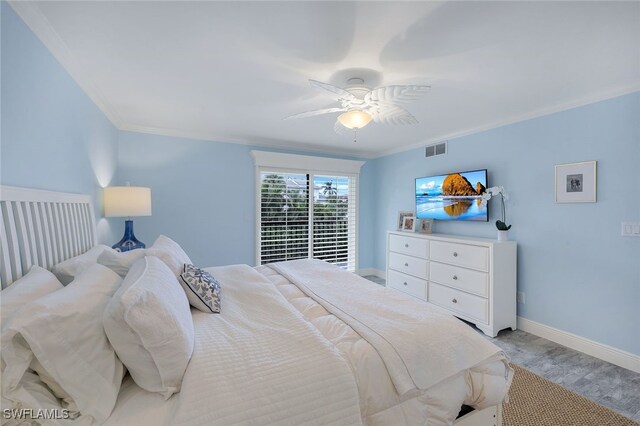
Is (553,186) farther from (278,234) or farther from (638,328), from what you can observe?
(278,234)

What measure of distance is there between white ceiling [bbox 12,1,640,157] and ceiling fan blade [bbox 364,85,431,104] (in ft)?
0.65

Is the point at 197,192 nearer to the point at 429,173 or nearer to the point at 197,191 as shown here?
the point at 197,191

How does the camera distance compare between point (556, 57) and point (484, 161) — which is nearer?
point (556, 57)

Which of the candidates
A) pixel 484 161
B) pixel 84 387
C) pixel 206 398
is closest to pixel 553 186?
pixel 484 161

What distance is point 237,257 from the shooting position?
4066 millimetres

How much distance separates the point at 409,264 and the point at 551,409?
213cm

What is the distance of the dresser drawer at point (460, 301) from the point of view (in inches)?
115

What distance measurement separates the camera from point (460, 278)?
3.17 meters

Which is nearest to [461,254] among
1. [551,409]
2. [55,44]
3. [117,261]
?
[551,409]

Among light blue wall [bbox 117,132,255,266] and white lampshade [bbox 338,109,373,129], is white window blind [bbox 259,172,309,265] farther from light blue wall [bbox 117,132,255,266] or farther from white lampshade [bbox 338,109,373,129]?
white lampshade [bbox 338,109,373,129]

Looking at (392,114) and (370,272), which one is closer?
(392,114)

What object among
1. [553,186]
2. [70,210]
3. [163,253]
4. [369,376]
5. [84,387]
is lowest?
[369,376]

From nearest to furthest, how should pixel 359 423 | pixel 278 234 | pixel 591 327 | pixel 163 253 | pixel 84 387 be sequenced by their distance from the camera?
pixel 84 387 → pixel 359 423 → pixel 163 253 → pixel 591 327 → pixel 278 234

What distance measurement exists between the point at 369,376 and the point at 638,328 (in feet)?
8.76
